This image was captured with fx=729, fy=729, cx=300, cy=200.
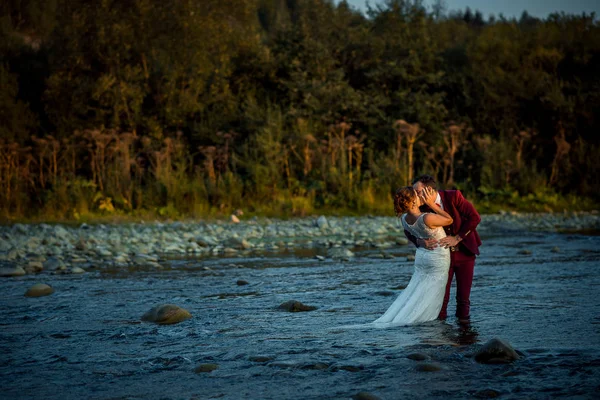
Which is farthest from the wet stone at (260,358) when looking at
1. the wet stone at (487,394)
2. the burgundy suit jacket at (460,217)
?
the burgundy suit jacket at (460,217)

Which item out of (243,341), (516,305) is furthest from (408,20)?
(243,341)

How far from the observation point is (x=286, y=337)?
20.2ft

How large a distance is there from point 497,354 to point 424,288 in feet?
5.46

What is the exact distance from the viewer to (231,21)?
86.2ft

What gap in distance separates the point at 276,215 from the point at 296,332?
11940 mm

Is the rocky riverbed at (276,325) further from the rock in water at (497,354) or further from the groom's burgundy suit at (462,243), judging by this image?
the groom's burgundy suit at (462,243)

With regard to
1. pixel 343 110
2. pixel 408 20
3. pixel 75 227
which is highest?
pixel 408 20

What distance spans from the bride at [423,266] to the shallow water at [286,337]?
202 millimetres

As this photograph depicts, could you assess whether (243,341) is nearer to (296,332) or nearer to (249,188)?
(296,332)

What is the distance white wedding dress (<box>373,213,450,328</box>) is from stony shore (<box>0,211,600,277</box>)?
5085 millimetres

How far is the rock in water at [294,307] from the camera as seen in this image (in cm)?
745

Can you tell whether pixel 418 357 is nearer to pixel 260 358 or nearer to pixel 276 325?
pixel 260 358

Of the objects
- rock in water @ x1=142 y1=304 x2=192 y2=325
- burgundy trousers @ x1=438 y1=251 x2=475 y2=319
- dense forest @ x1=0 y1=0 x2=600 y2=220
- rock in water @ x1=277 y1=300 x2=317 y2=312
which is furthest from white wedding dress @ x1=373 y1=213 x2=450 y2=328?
dense forest @ x1=0 y1=0 x2=600 y2=220

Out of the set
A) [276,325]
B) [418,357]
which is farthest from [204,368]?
[276,325]
